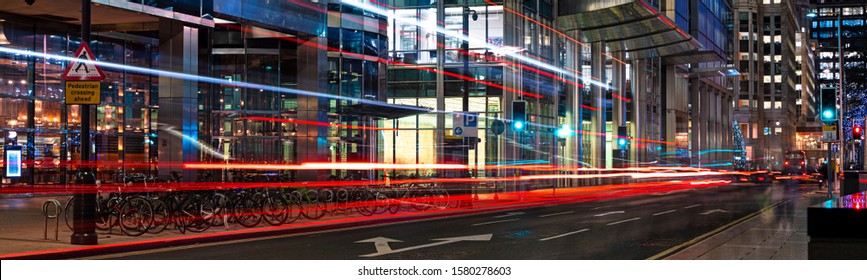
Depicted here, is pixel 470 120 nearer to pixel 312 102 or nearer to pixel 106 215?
pixel 312 102

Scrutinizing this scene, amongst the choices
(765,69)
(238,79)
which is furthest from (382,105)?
(765,69)

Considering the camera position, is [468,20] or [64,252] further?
[468,20]

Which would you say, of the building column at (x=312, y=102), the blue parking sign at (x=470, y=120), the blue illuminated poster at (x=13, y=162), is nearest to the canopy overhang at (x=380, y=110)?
the building column at (x=312, y=102)

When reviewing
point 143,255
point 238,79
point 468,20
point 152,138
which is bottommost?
point 143,255

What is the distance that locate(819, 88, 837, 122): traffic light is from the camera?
25.7m

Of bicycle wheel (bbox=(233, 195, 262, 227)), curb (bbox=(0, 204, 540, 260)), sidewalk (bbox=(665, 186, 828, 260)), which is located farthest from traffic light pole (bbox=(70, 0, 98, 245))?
sidewalk (bbox=(665, 186, 828, 260))

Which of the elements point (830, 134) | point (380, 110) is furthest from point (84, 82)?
point (830, 134)

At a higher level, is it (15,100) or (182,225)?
(15,100)

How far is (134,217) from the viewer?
18.2 meters

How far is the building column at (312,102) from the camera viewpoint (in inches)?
1235

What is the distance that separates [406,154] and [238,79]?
38.2 ft

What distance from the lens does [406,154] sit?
4697 centimetres
